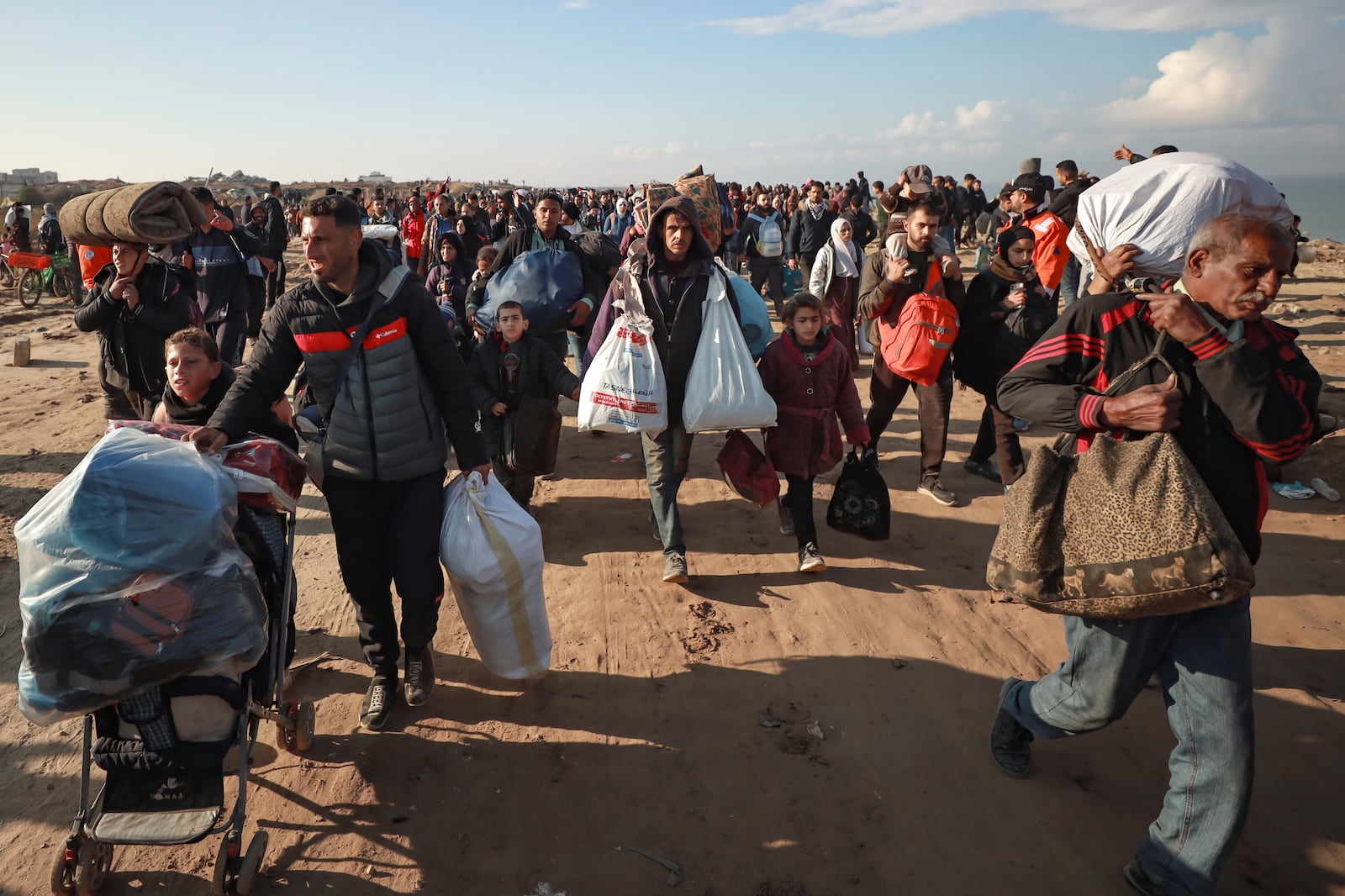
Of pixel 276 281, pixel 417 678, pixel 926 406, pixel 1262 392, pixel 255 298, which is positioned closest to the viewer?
pixel 1262 392

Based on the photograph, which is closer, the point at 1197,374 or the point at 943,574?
the point at 1197,374

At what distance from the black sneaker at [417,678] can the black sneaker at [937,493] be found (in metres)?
3.79

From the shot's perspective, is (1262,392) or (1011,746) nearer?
(1262,392)

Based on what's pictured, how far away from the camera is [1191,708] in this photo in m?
2.43

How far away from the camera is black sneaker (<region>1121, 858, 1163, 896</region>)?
256 cm

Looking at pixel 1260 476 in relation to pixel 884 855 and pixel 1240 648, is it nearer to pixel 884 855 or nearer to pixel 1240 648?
pixel 1240 648

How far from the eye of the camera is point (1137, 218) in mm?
2857

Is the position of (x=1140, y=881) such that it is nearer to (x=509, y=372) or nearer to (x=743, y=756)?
(x=743, y=756)

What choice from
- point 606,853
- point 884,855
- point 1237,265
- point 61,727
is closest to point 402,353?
point 606,853

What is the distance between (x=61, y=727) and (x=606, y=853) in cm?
253

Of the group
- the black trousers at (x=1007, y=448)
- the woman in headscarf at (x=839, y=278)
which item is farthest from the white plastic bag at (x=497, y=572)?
the woman in headscarf at (x=839, y=278)

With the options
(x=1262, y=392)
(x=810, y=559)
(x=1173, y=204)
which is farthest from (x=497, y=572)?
(x=1173, y=204)

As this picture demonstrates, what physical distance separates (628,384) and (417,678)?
1.78 meters

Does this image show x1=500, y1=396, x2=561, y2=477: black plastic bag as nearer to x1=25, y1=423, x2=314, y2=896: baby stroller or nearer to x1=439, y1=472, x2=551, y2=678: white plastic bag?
x1=439, y1=472, x2=551, y2=678: white plastic bag
